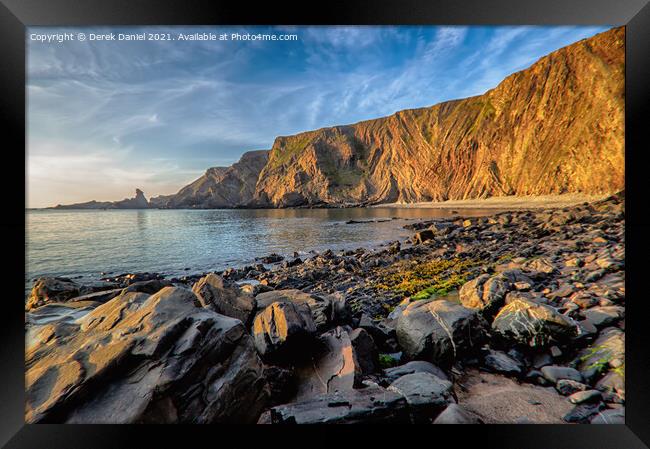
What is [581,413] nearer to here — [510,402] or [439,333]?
[510,402]

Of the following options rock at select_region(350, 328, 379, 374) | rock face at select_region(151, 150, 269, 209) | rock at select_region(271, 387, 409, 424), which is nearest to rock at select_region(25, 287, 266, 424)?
rock at select_region(271, 387, 409, 424)

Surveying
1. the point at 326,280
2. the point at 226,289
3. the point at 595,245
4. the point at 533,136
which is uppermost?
the point at 533,136

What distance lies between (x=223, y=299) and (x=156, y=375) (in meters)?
1.39

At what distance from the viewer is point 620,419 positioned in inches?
99.8

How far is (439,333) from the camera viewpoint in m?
3.23

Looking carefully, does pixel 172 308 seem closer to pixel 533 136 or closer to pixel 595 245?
pixel 595 245

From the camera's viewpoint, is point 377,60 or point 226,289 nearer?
point 226,289

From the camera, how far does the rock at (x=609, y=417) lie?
8.04 ft

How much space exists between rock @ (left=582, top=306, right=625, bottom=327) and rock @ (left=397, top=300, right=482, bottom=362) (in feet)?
4.42

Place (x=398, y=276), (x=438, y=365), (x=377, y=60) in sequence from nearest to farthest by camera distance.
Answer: (x=438, y=365)
(x=377, y=60)
(x=398, y=276)

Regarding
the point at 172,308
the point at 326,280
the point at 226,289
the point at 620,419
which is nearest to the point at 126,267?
the point at 326,280

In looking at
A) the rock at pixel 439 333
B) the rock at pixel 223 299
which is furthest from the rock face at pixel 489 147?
the rock at pixel 223 299
